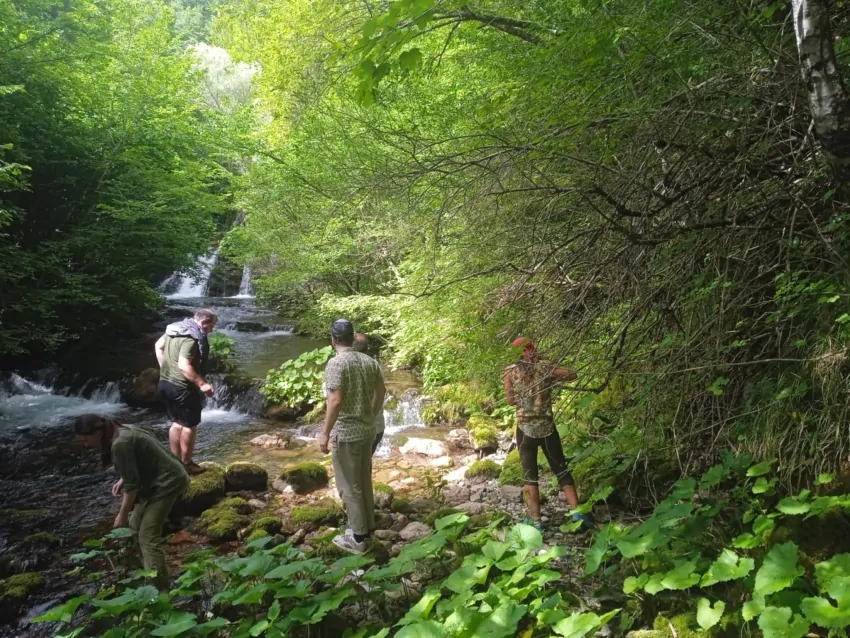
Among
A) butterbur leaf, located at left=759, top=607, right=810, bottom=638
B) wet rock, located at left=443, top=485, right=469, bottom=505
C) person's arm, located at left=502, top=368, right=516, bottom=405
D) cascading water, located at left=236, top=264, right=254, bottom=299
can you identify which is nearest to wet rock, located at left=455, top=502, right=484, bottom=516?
wet rock, located at left=443, top=485, right=469, bottom=505

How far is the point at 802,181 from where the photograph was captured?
2.58 metres

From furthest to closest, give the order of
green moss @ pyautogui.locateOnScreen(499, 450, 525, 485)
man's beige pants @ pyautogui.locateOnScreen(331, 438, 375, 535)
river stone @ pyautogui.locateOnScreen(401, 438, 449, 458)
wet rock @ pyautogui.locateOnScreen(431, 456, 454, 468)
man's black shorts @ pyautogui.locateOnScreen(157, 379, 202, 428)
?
river stone @ pyautogui.locateOnScreen(401, 438, 449, 458), wet rock @ pyautogui.locateOnScreen(431, 456, 454, 468), man's black shorts @ pyautogui.locateOnScreen(157, 379, 202, 428), green moss @ pyautogui.locateOnScreen(499, 450, 525, 485), man's beige pants @ pyautogui.locateOnScreen(331, 438, 375, 535)

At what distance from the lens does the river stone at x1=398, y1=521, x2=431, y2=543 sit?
4571 millimetres

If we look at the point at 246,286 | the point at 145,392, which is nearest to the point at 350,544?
the point at 145,392

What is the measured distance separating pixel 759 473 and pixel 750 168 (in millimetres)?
→ 1643

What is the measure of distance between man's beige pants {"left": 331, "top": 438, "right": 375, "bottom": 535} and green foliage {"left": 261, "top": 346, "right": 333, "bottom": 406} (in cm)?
556

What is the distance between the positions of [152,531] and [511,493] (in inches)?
130

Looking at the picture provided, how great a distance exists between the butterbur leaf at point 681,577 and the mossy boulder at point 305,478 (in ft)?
15.2

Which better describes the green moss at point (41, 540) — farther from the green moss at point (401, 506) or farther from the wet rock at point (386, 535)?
the green moss at point (401, 506)

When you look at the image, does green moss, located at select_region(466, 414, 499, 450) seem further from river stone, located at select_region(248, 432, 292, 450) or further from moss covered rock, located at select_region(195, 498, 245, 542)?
moss covered rock, located at select_region(195, 498, 245, 542)

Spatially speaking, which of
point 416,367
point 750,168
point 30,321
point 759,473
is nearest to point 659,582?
point 759,473

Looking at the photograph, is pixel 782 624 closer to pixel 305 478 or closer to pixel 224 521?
pixel 224 521

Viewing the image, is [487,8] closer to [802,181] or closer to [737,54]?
[737,54]

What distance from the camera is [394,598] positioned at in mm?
3268
